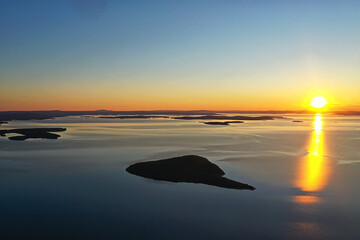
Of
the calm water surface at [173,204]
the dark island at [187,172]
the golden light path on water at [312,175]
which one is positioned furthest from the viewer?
the dark island at [187,172]

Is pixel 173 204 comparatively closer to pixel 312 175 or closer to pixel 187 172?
pixel 187 172

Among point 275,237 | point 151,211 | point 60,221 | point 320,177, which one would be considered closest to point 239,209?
point 275,237

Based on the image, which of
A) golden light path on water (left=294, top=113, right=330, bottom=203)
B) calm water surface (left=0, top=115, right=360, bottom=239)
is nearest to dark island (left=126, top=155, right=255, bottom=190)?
calm water surface (left=0, top=115, right=360, bottom=239)

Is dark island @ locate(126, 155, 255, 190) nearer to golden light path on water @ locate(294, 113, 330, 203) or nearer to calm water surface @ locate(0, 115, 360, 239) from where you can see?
calm water surface @ locate(0, 115, 360, 239)

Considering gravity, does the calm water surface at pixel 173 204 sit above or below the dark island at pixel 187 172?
below

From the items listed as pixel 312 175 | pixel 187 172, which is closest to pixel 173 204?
pixel 187 172

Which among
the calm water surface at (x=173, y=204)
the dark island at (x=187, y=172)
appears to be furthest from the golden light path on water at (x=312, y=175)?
the dark island at (x=187, y=172)

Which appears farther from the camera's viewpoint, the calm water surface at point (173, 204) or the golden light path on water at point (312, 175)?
the golden light path on water at point (312, 175)

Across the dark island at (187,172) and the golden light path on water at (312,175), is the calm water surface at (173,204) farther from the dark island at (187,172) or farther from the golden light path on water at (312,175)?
the dark island at (187,172)

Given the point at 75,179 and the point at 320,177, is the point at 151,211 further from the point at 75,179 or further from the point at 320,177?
the point at 320,177
